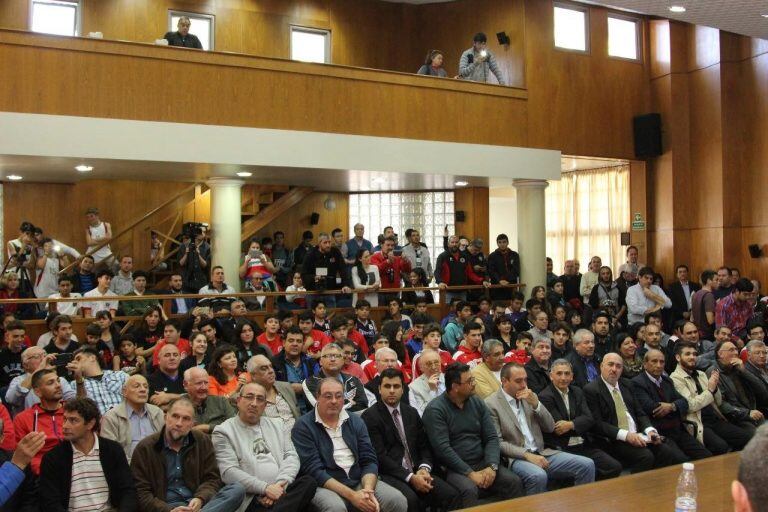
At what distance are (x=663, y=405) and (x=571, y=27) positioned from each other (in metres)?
7.50

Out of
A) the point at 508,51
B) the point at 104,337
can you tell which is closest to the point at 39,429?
the point at 104,337

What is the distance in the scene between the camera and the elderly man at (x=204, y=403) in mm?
5086

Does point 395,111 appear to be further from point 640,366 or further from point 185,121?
point 640,366

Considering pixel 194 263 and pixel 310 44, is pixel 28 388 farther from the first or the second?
pixel 310 44

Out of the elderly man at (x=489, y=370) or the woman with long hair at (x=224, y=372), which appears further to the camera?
the elderly man at (x=489, y=370)

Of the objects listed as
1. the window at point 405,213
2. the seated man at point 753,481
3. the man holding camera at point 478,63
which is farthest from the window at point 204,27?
the seated man at point 753,481

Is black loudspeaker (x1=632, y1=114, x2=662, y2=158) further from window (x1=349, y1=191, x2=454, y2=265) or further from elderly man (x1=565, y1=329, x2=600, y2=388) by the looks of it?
elderly man (x1=565, y1=329, x2=600, y2=388)

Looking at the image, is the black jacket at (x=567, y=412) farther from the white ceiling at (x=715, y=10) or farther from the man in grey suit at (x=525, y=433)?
the white ceiling at (x=715, y=10)

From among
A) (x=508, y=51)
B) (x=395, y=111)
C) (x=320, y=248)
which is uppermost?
(x=508, y=51)

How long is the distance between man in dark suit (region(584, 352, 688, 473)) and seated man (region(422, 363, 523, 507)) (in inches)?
40.1

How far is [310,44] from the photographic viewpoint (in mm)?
13156

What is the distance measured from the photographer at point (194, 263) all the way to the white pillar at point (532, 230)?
14.0ft

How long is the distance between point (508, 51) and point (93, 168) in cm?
580

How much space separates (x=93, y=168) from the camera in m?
9.74
